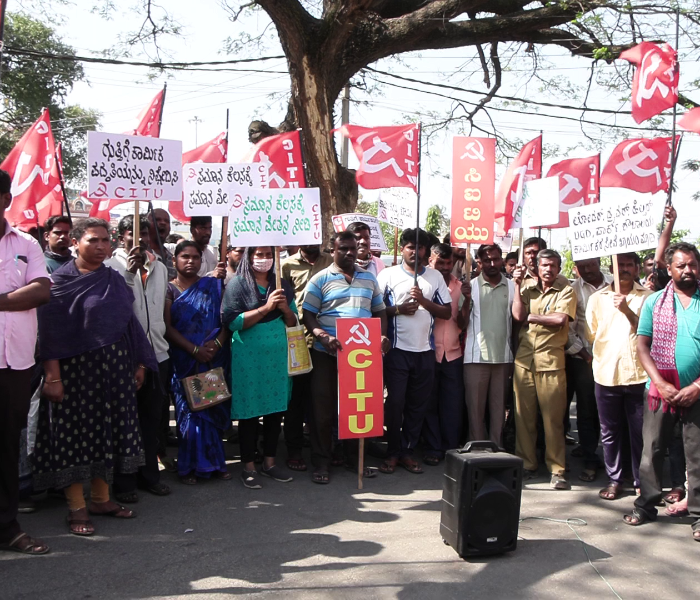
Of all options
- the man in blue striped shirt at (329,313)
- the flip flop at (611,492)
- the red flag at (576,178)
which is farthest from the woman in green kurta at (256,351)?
the red flag at (576,178)

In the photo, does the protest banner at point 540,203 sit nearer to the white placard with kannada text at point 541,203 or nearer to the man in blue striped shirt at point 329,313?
the white placard with kannada text at point 541,203

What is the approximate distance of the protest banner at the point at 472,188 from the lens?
6295 mm

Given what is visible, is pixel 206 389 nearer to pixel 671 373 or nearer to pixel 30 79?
pixel 671 373

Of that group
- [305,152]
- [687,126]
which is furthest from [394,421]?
[305,152]

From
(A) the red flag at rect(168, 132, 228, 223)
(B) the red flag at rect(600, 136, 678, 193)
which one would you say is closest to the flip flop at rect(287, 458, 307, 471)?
(A) the red flag at rect(168, 132, 228, 223)

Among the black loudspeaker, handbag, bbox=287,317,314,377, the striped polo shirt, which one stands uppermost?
the striped polo shirt

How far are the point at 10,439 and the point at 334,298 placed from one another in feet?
8.51

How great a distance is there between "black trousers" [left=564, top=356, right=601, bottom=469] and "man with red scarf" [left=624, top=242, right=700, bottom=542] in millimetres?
1093

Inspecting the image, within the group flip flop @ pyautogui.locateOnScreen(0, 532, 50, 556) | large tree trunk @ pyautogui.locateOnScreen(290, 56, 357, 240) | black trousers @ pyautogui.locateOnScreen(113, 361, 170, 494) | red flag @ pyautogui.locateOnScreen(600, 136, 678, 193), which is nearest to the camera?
flip flop @ pyautogui.locateOnScreen(0, 532, 50, 556)

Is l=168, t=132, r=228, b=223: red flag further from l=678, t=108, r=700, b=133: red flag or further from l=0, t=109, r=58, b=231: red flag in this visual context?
l=678, t=108, r=700, b=133: red flag

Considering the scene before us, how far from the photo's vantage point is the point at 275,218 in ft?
17.6

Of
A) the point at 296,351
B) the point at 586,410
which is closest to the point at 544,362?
the point at 586,410

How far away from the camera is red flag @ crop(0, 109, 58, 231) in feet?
20.6

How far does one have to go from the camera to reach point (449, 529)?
162 inches
